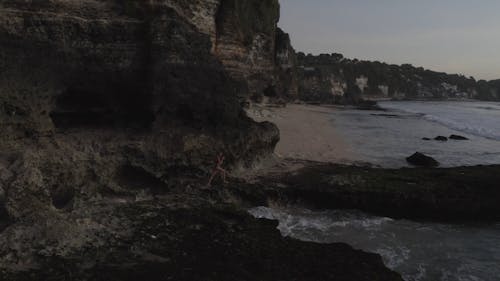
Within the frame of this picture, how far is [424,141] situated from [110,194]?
1955 cm

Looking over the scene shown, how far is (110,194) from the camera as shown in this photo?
9.53 m

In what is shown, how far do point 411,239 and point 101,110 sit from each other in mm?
7704

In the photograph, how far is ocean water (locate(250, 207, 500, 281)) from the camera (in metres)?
7.82

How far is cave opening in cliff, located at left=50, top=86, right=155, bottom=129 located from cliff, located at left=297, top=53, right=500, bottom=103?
7197 centimetres

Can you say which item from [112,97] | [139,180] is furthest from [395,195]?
[112,97]

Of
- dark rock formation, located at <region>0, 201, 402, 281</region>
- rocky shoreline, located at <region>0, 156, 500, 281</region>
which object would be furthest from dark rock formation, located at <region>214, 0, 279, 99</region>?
dark rock formation, located at <region>0, 201, 402, 281</region>

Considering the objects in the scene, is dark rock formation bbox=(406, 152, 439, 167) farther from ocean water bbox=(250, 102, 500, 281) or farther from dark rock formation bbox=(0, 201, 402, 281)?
dark rock formation bbox=(0, 201, 402, 281)

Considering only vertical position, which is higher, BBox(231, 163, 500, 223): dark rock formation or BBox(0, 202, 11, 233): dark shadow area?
BBox(0, 202, 11, 233): dark shadow area

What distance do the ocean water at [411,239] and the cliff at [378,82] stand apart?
73.0 meters

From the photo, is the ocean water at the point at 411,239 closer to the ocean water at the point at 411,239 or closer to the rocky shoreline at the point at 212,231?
the ocean water at the point at 411,239

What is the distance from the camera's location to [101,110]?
11156 millimetres

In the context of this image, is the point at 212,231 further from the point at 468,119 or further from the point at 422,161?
the point at 468,119

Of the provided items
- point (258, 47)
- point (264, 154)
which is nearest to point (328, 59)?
point (258, 47)

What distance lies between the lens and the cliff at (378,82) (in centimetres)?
9535
